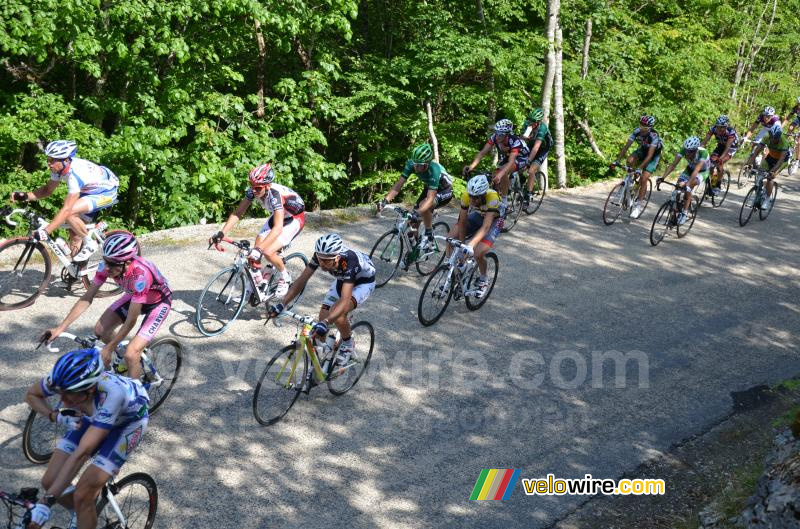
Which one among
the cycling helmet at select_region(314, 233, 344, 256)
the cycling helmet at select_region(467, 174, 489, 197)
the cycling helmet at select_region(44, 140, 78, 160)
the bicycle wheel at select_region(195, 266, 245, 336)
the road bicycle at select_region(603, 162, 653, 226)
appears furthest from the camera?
the road bicycle at select_region(603, 162, 653, 226)

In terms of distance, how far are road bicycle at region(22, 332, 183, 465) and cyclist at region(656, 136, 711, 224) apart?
10775 mm

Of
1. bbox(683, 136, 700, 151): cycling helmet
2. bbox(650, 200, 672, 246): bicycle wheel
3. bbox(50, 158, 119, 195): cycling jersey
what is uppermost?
bbox(683, 136, 700, 151): cycling helmet

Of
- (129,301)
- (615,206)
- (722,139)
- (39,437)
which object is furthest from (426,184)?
(722,139)

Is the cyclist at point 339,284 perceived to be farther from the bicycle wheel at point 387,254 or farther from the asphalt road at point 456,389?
the bicycle wheel at point 387,254

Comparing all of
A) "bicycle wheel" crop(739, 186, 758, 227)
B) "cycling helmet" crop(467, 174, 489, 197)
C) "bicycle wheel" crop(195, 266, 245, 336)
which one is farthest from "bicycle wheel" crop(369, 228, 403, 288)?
"bicycle wheel" crop(739, 186, 758, 227)

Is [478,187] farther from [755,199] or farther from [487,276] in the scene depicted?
[755,199]

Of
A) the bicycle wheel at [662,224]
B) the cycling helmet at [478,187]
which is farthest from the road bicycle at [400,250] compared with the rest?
the bicycle wheel at [662,224]

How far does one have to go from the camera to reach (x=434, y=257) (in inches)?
489

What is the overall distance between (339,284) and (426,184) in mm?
4068

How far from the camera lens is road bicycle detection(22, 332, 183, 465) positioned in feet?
20.3

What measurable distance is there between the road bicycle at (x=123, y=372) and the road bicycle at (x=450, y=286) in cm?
365

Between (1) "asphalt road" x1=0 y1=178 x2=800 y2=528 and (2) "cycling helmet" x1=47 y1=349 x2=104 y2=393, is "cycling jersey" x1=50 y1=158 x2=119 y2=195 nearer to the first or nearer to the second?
(1) "asphalt road" x1=0 y1=178 x2=800 y2=528

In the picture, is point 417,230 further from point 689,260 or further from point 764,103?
point 764,103

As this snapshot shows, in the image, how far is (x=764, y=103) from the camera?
31000 millimetres
